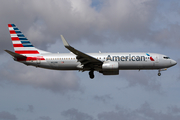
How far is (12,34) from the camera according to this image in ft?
161

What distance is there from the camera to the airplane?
1703 inches

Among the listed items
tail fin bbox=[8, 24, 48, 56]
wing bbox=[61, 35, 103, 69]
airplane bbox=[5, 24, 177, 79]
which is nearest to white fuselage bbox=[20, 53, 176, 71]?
airplane bbox=[5, 24, 177, 79]

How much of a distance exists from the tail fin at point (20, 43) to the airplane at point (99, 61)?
0.72 meters

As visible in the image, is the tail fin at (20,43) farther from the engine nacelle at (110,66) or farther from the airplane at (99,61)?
the engine nacelle at (110,66)

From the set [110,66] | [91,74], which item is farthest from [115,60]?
[91,74]

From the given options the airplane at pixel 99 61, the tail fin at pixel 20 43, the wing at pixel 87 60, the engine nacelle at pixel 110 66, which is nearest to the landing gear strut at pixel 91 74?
the airplane at pixel 99 61

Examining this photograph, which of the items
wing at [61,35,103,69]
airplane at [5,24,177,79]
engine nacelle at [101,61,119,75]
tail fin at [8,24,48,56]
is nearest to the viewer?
wing at [61,35,103,69]

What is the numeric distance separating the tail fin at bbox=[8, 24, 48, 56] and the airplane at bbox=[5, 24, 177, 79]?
723 mm

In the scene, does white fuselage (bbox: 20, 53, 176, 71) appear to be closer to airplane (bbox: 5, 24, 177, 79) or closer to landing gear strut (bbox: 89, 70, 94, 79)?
airplane (bbox: 5, 24, 177, 79)

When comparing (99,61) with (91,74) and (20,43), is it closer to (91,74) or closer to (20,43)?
(91,74)

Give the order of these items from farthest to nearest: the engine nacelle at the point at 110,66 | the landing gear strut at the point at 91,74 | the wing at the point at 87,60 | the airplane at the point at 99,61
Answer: the landing gear strut at the point at 91,74
the airplane at the point at 99,61
the engine nacelle at the point at 110,66
the wing at the point at 87,60

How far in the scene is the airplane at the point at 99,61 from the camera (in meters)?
43.2

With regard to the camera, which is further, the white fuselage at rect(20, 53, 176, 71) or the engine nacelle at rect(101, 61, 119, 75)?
the white fuselage at rect(20, 53, 176, 71)

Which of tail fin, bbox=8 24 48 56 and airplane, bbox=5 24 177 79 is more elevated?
tail fin, bbox=8 24 48 56
